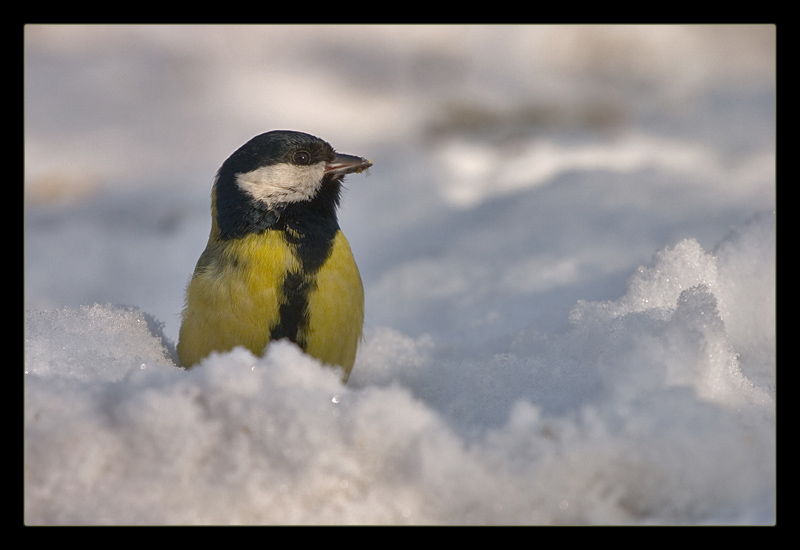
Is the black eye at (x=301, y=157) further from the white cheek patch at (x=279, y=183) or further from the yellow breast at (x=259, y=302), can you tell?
the yellow breast at (x=259, y=302)

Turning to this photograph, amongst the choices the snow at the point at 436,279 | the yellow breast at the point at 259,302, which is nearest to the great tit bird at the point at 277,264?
the yellow breast at the point at 259,302

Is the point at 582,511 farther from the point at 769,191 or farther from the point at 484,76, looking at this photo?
the point at 484,76

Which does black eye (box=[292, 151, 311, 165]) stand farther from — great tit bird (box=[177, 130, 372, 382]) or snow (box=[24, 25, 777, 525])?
snow (box=[24, 25, 777, 525])

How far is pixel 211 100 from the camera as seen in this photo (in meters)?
5.84

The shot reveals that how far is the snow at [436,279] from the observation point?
1.20m

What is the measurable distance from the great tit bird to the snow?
0.19 meters

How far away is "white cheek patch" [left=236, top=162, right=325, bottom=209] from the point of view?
2125 millimetres

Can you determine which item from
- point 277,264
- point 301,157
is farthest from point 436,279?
point 277,264

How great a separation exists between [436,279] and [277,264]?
1603 millimetres

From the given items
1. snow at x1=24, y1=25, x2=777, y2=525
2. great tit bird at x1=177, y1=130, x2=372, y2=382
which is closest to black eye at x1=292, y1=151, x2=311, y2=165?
great tit bird at x1=177, y1=130, x2=372, y2=382

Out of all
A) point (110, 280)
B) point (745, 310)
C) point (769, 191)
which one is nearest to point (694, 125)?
point (769, 191)

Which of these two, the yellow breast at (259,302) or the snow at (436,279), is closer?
the snow at (436,279)

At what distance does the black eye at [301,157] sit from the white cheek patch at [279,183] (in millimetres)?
20

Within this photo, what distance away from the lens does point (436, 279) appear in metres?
3.49
